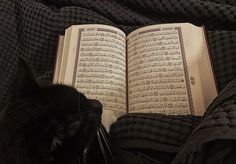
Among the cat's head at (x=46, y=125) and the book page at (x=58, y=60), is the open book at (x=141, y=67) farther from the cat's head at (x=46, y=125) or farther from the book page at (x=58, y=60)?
the cat's head at (x=46, y=125)

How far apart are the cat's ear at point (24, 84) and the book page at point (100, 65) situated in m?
0.16

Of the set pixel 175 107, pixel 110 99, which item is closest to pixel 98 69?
pixel 110 99

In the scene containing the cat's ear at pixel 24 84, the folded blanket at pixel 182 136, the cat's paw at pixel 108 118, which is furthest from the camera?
the cat's paw at pixel 108 118

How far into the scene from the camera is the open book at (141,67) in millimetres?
692

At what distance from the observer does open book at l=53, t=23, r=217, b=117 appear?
2.27 ft

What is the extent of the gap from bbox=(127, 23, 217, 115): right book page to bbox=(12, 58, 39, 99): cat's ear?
0.69 ft

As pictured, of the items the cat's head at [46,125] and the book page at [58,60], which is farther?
the book page at [58,60]

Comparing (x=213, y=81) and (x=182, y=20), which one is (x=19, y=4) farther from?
(x=213, y=81)

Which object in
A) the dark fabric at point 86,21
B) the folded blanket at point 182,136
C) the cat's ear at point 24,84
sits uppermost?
the dark fabric at point 86,21

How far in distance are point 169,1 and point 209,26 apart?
4.1 inches

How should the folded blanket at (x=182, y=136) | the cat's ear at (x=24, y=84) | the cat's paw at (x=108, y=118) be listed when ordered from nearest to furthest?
the folded blanket at (x=182, y=136) → the cat's ear at (x=24, y=84) → the cat's paw at (x=108, y=118)

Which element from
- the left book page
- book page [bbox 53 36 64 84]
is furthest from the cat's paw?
book page [bbox 53 36 64 84]

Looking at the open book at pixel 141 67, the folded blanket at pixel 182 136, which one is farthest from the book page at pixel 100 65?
the folded blanket at pixel 182 136

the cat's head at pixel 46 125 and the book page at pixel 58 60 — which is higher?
the book page at pixel 58 60
